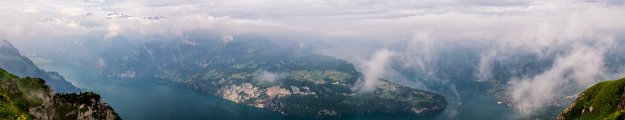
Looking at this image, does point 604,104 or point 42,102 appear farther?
point 604,104

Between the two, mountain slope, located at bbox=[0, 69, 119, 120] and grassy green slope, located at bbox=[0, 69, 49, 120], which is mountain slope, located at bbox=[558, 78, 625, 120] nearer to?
mountain slope, located at bbox=[0, 69, 119, 120]

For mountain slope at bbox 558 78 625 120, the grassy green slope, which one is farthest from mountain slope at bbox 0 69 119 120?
mountain slope at bbox 558 78 625 120

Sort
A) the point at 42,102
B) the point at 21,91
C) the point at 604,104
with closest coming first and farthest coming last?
the point at 21,91
the point at 42,102
the point at 604,104

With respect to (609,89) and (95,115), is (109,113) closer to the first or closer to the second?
(95,115)

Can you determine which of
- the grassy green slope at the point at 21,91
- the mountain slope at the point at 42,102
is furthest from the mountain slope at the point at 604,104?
the grassy green slope at the point at 21,91

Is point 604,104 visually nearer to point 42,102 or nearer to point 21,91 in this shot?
point 42,102

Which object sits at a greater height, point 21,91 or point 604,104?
point 21,91

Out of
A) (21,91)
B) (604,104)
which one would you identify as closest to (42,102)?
(21,91)

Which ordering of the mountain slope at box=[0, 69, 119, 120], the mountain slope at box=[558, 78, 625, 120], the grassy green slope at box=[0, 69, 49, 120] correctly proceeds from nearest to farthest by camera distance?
the grassy green slope at box=[0, 69, 49, 120]
the mountain slope at box=[0, 69, 119, 120]
the mountain slope at box=[558, 78, 625, 120]

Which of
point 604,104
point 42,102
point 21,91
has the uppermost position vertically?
point 21,91

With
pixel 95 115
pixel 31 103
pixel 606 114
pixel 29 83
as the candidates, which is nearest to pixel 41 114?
pixel 31 103
